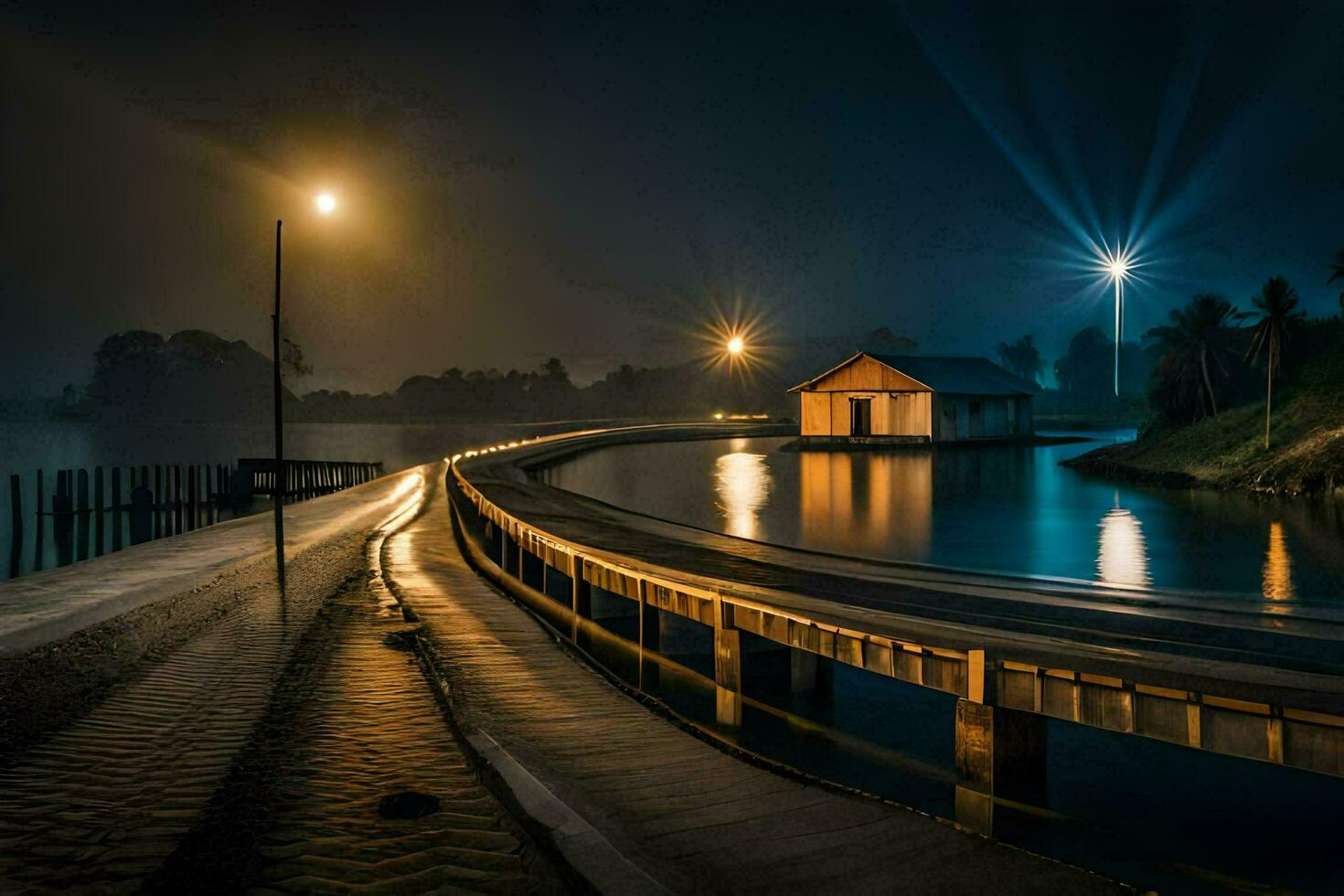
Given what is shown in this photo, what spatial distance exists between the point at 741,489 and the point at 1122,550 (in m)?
22.0

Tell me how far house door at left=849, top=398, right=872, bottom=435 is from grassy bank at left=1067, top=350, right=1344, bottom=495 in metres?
18.6

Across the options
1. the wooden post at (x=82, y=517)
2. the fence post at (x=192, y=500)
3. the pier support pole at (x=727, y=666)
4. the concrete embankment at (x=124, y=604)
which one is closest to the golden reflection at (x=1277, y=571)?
the pier support pole at (x=727, y=666)

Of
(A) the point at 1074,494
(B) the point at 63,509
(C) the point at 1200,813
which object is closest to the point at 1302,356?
(A) the point at 1074,494

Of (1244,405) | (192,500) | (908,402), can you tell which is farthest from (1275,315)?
(192,500)

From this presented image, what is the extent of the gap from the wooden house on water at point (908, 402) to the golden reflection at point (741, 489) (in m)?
8.05

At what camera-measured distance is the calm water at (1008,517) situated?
24000 millimetres

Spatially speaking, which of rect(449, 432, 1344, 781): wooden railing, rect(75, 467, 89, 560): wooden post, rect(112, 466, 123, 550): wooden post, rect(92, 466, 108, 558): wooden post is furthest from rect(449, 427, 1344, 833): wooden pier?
rect(75, 467, 89, 560): wooden post

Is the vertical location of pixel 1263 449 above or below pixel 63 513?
above

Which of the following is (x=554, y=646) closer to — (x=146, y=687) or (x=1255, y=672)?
(x=146, y=687)

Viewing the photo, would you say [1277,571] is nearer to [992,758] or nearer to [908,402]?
[992,758]

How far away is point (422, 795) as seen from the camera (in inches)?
269

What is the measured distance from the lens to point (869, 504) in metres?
39.6

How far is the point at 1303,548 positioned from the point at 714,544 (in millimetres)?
18292

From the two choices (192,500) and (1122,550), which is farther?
(192,500)
